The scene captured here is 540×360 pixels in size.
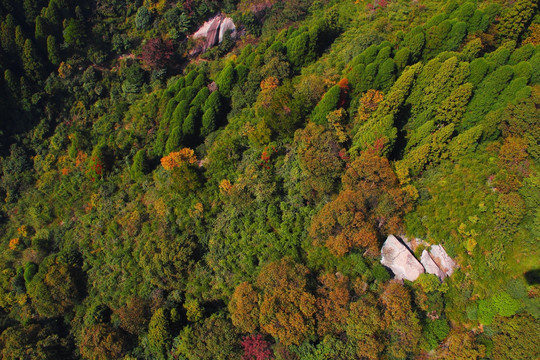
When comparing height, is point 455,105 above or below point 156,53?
below

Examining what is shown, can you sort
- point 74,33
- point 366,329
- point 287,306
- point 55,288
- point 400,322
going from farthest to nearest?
point 74,33 < point 55,288 < point 287,306 < point 366,329 < point 400,322

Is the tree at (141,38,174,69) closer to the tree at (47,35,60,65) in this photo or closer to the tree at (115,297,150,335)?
the tree at (47,35,60,65)

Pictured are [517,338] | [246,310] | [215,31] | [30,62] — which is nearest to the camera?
[517,338]

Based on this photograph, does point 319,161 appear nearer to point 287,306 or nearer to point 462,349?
point 287,306

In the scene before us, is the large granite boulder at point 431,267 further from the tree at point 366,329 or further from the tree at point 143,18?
the tree at point 143,18

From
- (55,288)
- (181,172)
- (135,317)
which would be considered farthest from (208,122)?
(55,288)

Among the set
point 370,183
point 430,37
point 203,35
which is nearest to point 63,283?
point 370,183

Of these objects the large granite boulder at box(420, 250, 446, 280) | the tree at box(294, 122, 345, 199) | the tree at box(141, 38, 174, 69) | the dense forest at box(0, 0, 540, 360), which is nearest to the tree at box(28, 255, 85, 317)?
the dense forest at box(0, 0, 540, 360)
